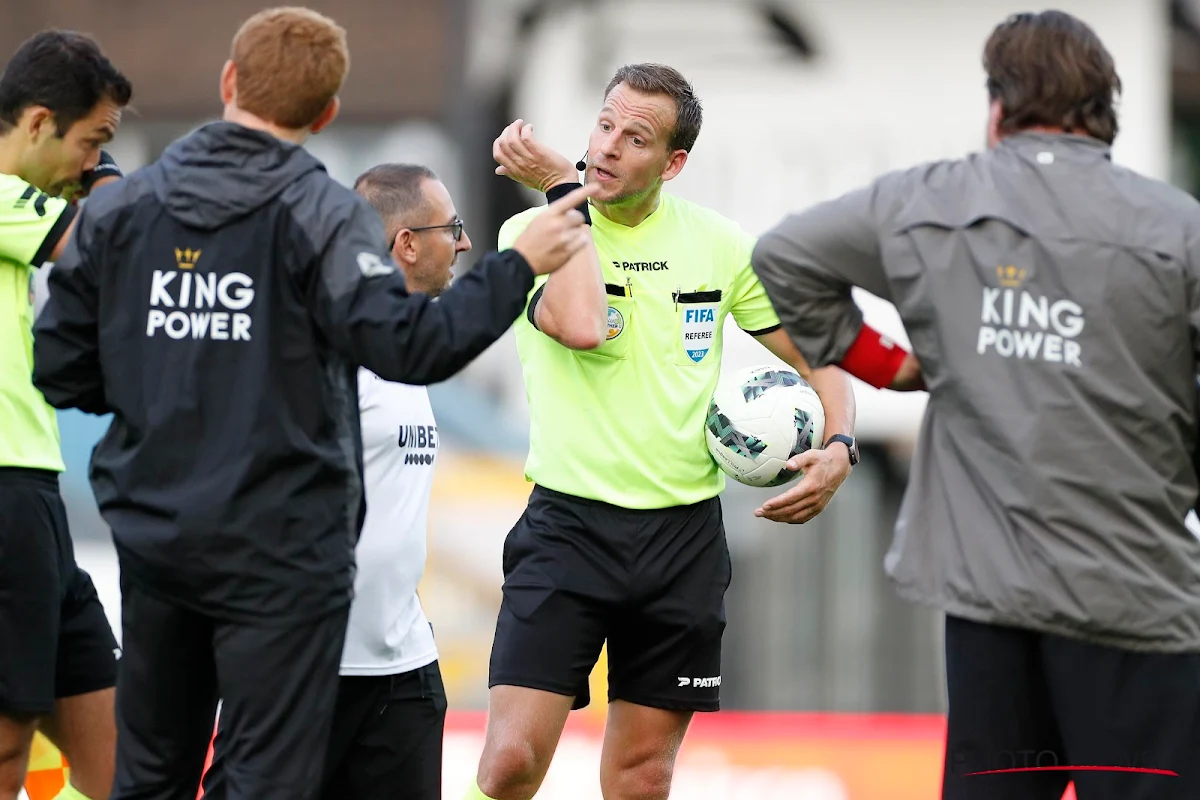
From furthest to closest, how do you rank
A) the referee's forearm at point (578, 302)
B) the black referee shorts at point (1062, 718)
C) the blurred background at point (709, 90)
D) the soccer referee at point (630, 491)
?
the blurred background at point (709, 90) < the soccer referee at point (630, 491) < the referee's forearm at point (578, 302) < the black referee shorts at point (1062, 718)

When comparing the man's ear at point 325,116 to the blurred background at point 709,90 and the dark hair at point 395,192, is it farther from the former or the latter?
the blurred background at point 709,90

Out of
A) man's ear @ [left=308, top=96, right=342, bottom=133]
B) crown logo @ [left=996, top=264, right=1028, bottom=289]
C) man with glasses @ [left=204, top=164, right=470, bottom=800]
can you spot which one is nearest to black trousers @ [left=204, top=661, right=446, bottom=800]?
man with glasses @ [left=204, top=164, right=470, bottom=800]

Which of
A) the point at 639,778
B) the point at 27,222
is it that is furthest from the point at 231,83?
the point at 639,778

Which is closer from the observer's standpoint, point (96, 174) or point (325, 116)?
point (325, 116)

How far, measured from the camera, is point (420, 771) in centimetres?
471

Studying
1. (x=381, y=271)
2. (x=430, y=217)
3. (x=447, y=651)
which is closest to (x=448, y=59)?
(x=447, y=651)

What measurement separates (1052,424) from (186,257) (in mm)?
1904

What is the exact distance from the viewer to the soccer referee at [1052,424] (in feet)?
11.8

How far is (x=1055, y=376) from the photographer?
11.9ft

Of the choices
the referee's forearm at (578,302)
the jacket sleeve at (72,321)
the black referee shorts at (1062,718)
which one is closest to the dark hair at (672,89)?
the referee's forearm at (578,302)

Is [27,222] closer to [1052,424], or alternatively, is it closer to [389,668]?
[389,668]

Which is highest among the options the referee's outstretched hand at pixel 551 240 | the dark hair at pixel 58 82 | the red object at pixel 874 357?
the dark hair at pixel 58 82

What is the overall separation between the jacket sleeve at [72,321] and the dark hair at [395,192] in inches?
45.9

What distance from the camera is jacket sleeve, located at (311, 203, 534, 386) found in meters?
3.71
